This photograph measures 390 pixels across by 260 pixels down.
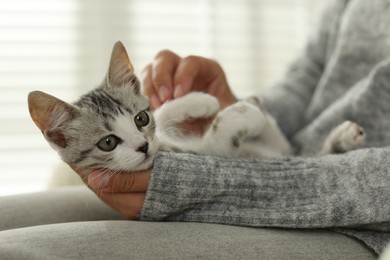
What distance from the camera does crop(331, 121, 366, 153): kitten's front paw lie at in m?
1.18

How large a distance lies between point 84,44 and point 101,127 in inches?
52.0

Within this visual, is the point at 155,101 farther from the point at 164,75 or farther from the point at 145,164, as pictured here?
the point at 145,164

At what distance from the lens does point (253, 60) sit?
254cm

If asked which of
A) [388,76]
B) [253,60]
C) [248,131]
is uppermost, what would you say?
[388,76]

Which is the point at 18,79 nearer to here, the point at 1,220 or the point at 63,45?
the point at 63,45

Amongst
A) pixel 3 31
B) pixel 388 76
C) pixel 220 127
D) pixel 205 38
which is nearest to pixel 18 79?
pixel 3 31

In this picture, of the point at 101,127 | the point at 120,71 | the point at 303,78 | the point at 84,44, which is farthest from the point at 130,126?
the point at 84,44

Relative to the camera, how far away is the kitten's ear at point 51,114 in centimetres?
87

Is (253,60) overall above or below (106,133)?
below

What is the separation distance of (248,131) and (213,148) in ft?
0.33

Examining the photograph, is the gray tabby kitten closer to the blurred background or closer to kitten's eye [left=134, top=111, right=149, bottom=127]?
kitten's eye [left=134, top=111, right=149, bottom=127]

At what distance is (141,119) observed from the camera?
40.4 inches

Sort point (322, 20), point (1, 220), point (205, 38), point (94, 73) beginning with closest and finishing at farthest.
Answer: point (1, 220), point (322, 20), point (94, 73), point (205, 38)

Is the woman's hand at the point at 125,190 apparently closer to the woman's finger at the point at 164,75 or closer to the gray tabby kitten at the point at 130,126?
the gray tabby kitten at the point at 130,126
